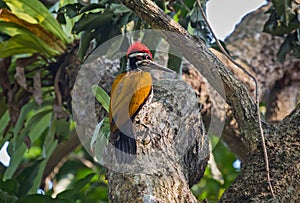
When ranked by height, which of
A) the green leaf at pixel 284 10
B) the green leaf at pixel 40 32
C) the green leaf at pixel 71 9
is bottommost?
the green leaf at pixel 40 32

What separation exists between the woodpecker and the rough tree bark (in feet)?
0.64

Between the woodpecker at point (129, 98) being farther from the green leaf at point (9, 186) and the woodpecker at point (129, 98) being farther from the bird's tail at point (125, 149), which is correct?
the green leaf at point (9, 186)

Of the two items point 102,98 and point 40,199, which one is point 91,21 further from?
point 40,199

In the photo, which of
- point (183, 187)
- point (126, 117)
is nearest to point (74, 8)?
point (126, 117)

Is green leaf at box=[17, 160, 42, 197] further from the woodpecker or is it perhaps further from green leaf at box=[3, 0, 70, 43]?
the woodpecker

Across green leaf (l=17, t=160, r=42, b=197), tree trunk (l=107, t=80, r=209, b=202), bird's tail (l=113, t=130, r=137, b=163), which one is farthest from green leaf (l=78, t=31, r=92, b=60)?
bird's tail (l=113, t=130, r=137, b=163)

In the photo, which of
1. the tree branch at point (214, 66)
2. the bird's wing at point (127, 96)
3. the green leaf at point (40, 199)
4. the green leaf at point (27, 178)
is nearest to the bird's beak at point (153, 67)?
the bird's wing at point (127, 96)

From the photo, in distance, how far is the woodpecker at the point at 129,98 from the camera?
2623 millimetres

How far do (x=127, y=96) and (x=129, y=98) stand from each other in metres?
0.01

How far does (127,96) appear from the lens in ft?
9.87

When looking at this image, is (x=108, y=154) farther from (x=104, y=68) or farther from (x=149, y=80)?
(x=104, y=68)

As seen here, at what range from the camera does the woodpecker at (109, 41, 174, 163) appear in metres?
2.62

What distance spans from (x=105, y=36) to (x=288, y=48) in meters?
1.05

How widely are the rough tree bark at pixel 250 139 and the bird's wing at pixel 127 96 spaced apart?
0.95ft
